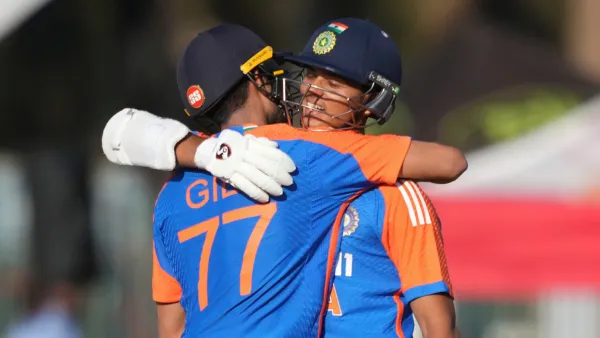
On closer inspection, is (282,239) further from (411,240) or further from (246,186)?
(411,240)

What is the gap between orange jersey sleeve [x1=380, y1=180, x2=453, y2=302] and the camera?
10.9 feet

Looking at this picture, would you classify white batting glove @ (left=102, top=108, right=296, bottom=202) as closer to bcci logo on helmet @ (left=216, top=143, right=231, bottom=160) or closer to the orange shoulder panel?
bcci logo on helmet @ (left=216, top=143, right=231, bottom=160)

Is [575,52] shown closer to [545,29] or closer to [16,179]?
[545,29]

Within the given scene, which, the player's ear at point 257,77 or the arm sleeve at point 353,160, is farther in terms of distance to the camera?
the player's ear at point 257,77

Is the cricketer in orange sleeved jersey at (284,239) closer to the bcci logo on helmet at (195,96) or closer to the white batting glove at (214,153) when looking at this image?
the white batting glove at (214,153)

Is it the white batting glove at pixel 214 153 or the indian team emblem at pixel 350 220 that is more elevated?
the white batting glove at pixel 214 153

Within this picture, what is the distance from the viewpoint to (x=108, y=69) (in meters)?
10.3

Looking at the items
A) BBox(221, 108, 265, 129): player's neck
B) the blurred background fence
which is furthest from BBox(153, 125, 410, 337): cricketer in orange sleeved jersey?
the blurred background fence

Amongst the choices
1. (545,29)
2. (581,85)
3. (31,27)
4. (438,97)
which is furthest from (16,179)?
(545,29)

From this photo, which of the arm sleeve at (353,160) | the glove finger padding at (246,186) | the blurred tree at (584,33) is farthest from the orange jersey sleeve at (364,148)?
the blurred tree at (584,33)

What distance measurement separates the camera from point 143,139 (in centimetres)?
349

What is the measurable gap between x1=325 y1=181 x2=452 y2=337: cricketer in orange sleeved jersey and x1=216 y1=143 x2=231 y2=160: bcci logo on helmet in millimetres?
410

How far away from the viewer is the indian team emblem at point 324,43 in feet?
11.4

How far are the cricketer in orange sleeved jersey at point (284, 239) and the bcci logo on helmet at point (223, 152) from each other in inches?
6.2
